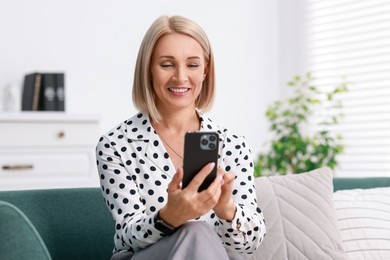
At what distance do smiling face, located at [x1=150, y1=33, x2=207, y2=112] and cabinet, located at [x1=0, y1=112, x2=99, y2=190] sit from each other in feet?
6.31

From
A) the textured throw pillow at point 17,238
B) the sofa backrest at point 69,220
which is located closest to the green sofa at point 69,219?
the sofa backrest at point 69,220

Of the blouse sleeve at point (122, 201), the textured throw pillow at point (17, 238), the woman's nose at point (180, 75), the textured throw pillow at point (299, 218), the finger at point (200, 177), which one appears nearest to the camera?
the textured throw pillow at point (17, 238)

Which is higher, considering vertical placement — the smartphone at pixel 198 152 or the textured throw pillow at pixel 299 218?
the smartphone at pixel 198 152

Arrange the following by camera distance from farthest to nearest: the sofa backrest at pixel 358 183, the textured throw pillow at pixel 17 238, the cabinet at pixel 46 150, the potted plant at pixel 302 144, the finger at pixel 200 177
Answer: the potted plant at pixel 302 144 < the cabinet at pixel 46 150 < the sofa backrest at pixel 358 183 < the finger at pixel 200 177 < the textured throw pillow at pixel 17 238

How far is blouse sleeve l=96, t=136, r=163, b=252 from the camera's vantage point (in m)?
1.64

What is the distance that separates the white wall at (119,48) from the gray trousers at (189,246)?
7.63 ft

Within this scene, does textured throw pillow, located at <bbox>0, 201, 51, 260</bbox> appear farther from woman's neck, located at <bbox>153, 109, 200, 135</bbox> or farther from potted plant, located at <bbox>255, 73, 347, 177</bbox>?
potted plant, located at <bbox>255, 73, 347, 177</bbox>

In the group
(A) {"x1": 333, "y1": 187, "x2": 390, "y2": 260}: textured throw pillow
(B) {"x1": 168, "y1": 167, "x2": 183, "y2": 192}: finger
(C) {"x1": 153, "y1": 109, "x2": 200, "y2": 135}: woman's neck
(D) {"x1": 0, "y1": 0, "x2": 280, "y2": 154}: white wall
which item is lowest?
(A) {"x1": 333, "y1": 187, "x2": 390, "y2": 260}: textured throw pillow

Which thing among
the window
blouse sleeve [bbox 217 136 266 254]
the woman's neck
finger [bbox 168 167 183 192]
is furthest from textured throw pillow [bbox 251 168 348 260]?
the window

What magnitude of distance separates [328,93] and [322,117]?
14.9 inches

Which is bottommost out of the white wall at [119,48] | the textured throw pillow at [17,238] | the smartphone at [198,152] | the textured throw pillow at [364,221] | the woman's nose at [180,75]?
the textured throw pillow at [364,221]

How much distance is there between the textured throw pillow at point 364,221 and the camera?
2123 millimetres

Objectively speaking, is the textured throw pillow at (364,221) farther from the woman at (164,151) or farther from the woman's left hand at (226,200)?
the woman's left hand at (226,200)

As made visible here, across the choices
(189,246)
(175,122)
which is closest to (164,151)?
(175,122)
